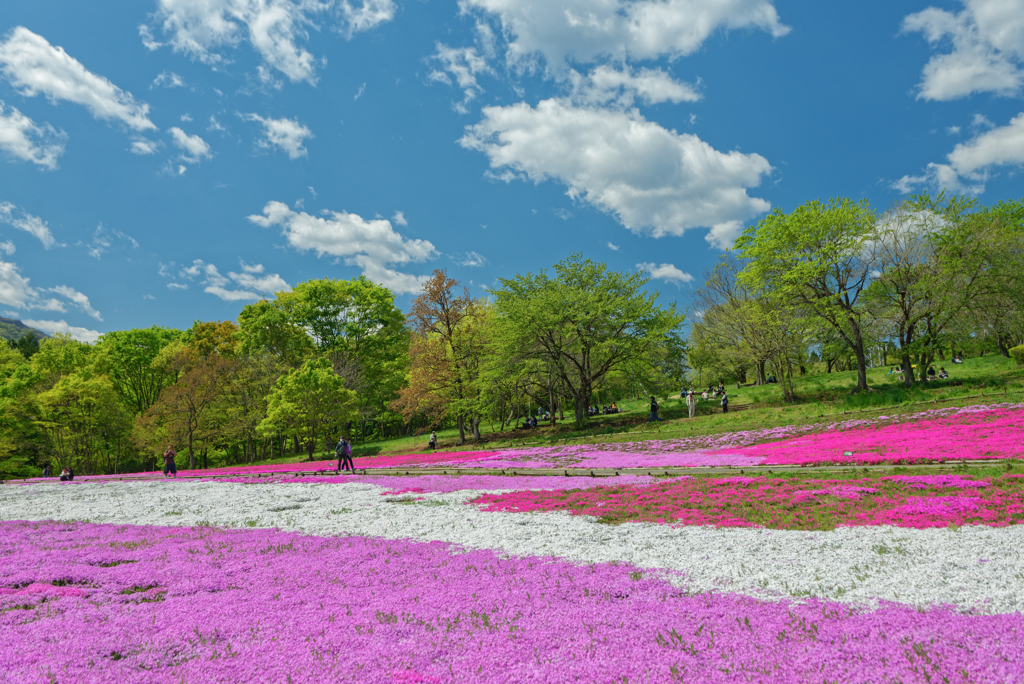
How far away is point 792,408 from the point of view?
32094mm

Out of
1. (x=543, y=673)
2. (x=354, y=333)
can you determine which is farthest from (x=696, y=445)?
(x=354, y=333)

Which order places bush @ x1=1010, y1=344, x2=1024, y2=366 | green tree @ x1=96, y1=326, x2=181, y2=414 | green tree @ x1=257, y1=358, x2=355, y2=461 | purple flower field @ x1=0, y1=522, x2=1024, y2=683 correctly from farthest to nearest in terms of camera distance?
green tree @ x1=96, y1=326, x2=181, y2=414 → green tree @ x1=257, y1=358, x2=355, y2=461 → bush @ x1=1010, y1=344, x2=1024, y2=366 → purple flower field @ x1=0, y1=522, x2=1024, y2=683

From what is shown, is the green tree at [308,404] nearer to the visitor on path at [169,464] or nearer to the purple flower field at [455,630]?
the visitor on path at [169,464]

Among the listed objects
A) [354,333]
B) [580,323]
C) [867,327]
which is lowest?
[867,327]

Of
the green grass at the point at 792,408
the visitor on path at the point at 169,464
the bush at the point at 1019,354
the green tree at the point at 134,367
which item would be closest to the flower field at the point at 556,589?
the green grass at the point at 792,408

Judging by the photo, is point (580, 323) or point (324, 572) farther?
point (580, 323)

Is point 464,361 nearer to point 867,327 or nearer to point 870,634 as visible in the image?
point 867,327

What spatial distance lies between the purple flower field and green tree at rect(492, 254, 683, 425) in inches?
1058

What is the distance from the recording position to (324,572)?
751 centimetres

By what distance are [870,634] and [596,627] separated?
8.82 ft

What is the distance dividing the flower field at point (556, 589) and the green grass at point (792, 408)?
15.3 metres

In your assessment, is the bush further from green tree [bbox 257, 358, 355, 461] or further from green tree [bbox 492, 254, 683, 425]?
green tree [bbox 257, 358, 355, 461]

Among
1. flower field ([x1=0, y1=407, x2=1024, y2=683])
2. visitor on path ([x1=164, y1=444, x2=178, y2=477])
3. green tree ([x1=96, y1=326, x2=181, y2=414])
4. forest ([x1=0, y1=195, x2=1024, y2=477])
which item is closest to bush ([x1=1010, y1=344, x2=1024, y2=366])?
forest ([x1=0, y1=195, x2=1024, y2=477])

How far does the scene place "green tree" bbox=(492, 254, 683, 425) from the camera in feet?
112
